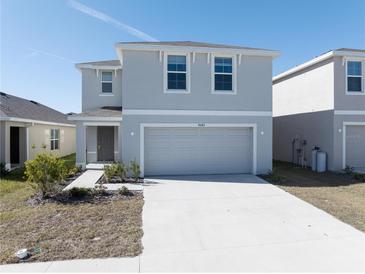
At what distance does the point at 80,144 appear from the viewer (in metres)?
12.5

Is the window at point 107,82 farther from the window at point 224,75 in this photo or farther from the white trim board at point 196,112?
the window at point 224,75

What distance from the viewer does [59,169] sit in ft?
25.2

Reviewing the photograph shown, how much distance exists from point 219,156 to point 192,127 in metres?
1.87

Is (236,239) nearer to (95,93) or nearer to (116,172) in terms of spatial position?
(116,172)

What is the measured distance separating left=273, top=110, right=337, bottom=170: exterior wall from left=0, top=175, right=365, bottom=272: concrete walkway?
636cm

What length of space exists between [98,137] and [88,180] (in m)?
5.63

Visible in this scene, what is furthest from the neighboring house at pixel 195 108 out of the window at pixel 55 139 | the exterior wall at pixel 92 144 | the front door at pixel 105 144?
the window at pixel 55 139

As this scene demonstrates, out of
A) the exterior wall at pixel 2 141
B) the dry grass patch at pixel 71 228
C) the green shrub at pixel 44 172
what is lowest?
the dry grass patch at pixel 71 228

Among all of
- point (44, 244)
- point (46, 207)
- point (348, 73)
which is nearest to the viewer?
point (44, 244)

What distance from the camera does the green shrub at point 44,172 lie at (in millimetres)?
7348

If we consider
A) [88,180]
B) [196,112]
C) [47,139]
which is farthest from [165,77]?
[47,139]

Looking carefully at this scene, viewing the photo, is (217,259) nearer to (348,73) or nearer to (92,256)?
(92,256)

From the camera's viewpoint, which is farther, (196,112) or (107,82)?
(107,82)

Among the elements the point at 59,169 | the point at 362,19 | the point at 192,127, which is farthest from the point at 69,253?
the point at 362,19
